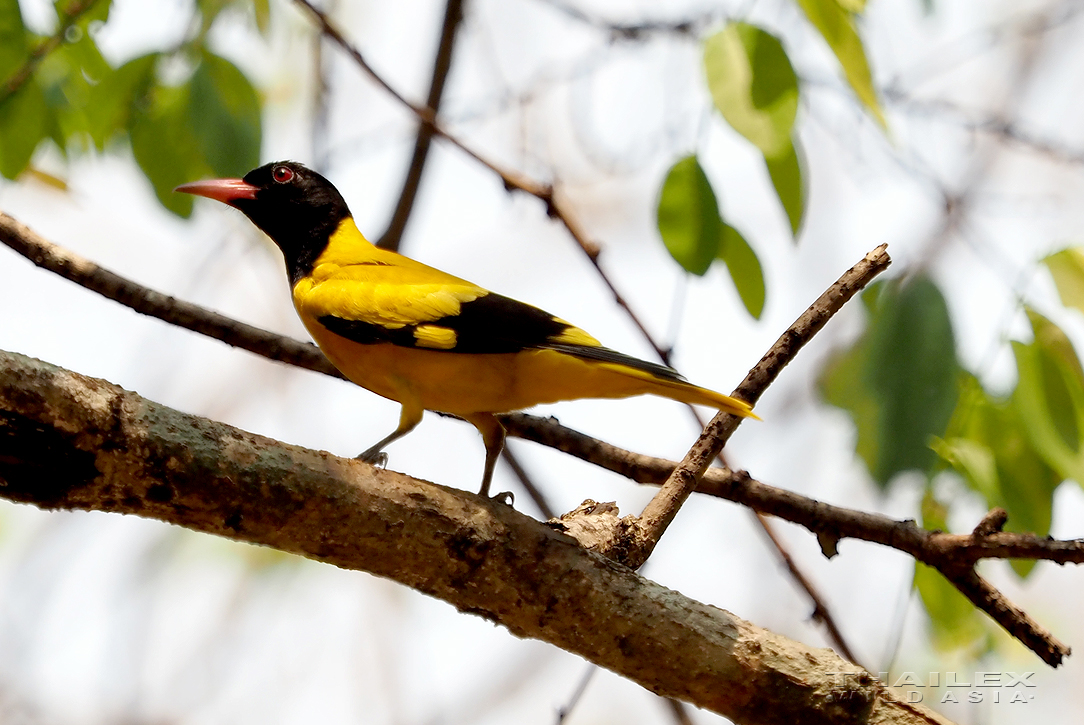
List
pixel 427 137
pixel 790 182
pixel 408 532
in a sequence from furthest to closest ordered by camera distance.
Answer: pixel 427 137 → pixel 790 182 → pixel 408 532

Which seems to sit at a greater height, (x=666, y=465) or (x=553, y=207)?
(x=553, y=207)

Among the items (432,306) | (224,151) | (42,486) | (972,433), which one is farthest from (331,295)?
(972,433)

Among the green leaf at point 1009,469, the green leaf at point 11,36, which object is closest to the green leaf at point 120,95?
the green leaf at point 11,36

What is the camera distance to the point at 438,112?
490cm

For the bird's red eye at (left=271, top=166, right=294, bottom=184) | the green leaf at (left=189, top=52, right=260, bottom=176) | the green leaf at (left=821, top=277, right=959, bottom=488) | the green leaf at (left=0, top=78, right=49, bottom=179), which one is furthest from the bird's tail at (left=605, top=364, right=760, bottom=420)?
the bird's red eye at (left=271, top=166, right=294, bottom=184)

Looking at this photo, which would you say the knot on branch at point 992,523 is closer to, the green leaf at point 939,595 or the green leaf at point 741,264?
the green leaf at point 939,595

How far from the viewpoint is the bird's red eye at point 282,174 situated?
4594 mm

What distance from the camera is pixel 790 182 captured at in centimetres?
295

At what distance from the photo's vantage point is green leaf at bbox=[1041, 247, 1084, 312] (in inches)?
123

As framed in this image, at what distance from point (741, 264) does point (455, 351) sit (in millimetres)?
1030

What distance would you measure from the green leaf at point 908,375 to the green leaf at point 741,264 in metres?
0.49

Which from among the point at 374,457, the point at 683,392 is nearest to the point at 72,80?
the point at 374,457

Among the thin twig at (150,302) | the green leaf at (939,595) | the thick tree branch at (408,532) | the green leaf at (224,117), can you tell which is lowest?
the thick tree branch at (408,532)

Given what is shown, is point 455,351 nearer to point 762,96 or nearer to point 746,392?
point 746,392
